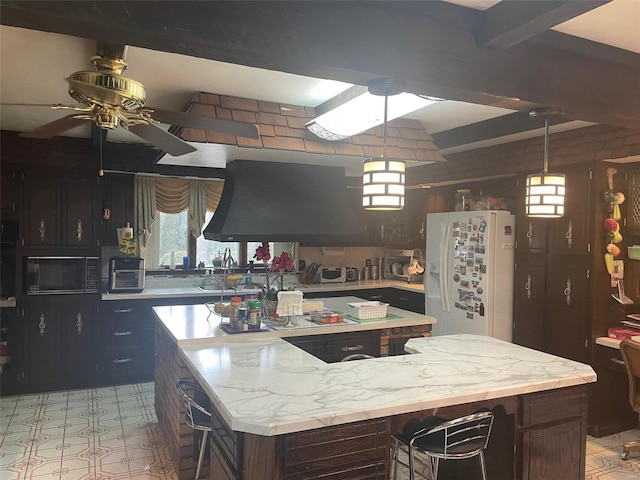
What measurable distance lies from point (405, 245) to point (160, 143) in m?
4.51

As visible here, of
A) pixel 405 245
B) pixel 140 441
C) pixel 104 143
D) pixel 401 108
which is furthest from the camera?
pixel 405 245

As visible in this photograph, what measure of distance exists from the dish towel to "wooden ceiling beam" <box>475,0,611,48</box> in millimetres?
2138

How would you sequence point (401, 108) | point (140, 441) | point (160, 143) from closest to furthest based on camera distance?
point (160, 143), point (401, 108), point (140, 441)

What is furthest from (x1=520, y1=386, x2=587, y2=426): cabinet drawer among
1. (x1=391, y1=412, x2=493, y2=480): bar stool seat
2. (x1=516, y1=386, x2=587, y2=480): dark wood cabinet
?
(x1=391, y1=412, x2=493, y2=480): bar stool seat

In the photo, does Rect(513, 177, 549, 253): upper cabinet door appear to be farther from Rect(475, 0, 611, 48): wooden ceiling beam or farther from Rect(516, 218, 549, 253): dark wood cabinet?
Rect(475, 0, 611, 48): wooden ceiling beam

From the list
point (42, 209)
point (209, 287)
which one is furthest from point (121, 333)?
point (42, 209)

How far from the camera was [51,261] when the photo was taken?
4.72m

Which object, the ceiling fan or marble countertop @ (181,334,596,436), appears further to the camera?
the ceiling fan

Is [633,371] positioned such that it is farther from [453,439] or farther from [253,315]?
[253,315]

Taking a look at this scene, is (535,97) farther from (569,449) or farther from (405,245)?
(405,245)

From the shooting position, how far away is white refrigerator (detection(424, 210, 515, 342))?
4.52 m

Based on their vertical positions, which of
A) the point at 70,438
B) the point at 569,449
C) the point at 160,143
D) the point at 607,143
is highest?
the point at 607,143

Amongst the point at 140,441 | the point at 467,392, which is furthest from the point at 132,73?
the point at 140,441

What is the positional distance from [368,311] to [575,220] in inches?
75.9
